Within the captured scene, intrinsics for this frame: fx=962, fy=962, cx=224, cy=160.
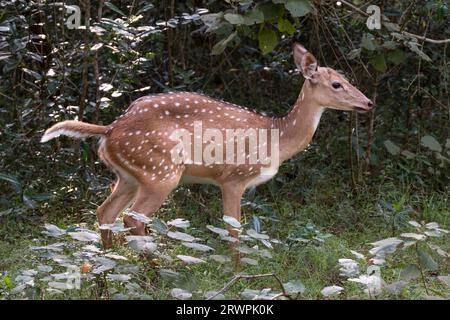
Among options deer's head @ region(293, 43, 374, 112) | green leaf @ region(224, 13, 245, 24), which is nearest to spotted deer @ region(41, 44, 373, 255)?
deer's head @ region(293, 43, 374, 112)

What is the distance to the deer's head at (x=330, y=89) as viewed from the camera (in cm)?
761

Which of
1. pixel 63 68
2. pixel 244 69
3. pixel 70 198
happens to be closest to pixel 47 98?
pixel 63 68

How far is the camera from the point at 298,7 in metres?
6.63

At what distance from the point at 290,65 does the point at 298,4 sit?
3373 mm

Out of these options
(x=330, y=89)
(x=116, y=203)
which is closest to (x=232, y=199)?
(x=116, y=203)

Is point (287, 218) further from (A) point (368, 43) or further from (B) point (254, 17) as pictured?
(B) point (254, 17)

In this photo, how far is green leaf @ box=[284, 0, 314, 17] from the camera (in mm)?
6605

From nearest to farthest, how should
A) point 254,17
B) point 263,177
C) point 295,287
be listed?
point 295,287, point 254,17, point 263,177

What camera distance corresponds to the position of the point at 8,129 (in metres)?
8.52

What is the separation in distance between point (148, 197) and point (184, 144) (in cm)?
51

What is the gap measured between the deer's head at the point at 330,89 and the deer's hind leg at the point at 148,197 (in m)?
1.43

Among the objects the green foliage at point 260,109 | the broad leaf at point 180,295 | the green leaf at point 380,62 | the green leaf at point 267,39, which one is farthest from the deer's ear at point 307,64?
the broad leaf at point 180,295

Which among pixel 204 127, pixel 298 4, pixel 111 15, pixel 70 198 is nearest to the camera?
pixel 298 4
